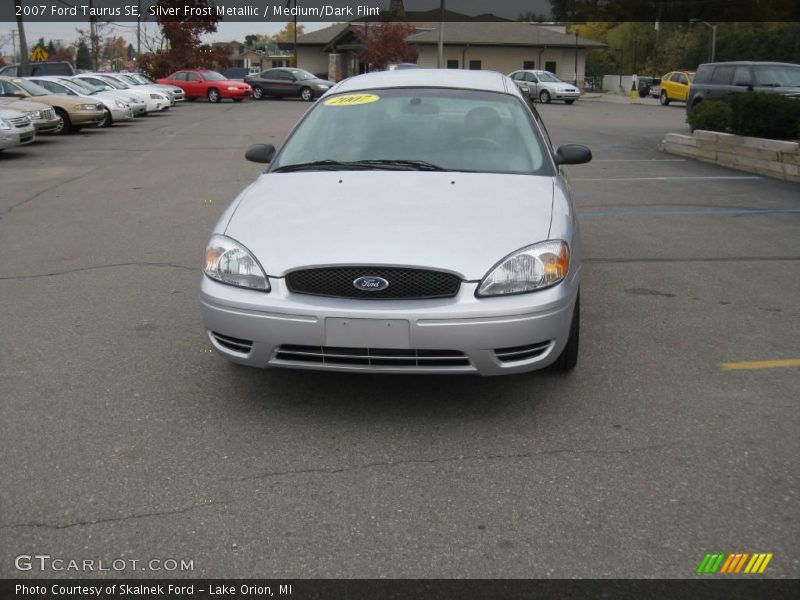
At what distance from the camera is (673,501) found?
339 centimetres

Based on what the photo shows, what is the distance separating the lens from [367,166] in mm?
5055

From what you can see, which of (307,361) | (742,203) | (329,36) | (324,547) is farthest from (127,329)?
(329,36)

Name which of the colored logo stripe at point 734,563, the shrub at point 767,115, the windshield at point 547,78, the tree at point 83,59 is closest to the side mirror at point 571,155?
the colored logo stripe at point 734,563

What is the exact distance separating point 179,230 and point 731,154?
9836 mm

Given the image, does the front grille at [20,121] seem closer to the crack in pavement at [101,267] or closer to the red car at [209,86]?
the crack in pavement at [101,267]

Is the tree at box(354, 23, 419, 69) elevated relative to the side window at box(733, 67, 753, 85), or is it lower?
elevated

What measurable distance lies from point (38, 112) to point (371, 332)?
18121mm

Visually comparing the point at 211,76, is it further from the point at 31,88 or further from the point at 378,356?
the point at 378,356

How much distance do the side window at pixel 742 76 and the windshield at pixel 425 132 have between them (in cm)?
1746

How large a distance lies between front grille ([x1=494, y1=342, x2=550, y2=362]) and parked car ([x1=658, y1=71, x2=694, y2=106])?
37037mm

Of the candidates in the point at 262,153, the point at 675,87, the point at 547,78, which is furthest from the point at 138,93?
the point at 262,153

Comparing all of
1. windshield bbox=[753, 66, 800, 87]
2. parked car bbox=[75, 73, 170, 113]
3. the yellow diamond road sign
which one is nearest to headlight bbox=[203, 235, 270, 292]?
windshield bbox=[753, 66, 800, 87]

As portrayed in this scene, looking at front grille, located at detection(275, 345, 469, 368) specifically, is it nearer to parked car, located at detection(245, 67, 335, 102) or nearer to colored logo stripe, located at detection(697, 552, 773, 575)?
colored logo stripe, located at detection(697, 552, 773, 575)
